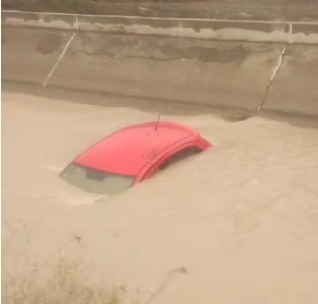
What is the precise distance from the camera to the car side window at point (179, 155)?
5477mm

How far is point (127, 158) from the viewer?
5.31 m

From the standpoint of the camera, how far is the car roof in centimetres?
529

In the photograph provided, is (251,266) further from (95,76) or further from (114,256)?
(95,76)

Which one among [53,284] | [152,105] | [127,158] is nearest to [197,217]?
[127,158]

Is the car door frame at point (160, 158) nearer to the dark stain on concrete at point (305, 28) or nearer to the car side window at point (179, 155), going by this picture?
the car side window at point (179, 155)

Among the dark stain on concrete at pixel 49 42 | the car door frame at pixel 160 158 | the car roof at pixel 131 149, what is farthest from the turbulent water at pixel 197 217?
the dark stain on concrete at pixel 49 42

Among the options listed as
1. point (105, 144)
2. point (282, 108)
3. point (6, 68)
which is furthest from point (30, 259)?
point (6, 68)

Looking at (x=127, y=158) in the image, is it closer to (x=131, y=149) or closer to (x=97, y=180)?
(x=131, y=149)

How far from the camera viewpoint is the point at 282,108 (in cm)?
727

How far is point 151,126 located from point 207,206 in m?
1.53

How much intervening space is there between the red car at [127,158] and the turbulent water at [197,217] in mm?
123

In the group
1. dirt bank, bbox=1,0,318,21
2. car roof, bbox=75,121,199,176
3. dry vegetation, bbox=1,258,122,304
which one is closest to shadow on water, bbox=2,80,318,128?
car roof, bbox=75,121,199,176

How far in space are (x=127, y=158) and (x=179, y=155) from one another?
2.15 feet

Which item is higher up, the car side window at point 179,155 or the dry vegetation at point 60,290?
the dry vegetation at point 60,290
